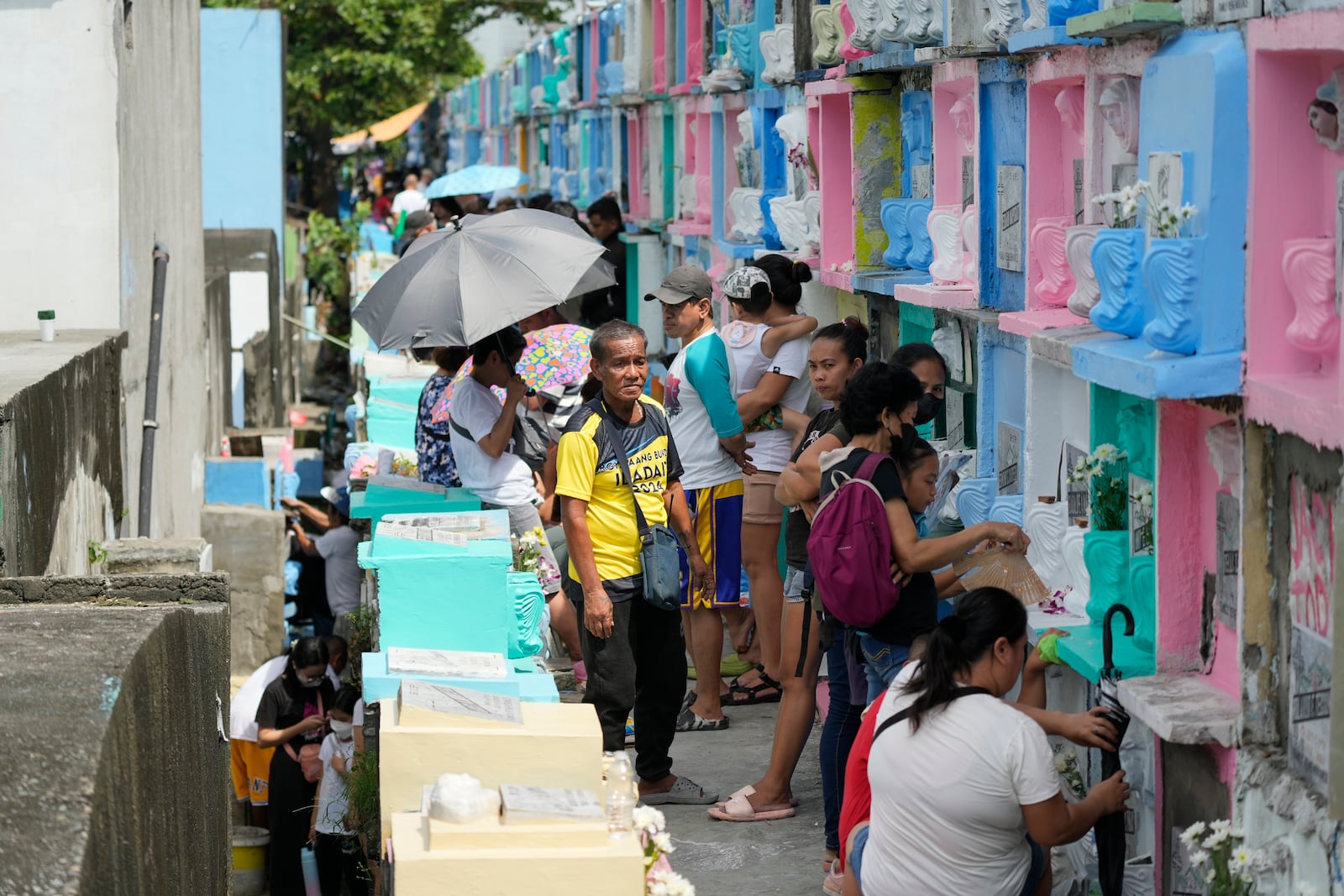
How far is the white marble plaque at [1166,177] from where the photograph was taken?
441cm

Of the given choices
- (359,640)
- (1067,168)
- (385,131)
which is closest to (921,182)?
(1067,168)

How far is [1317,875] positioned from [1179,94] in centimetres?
200

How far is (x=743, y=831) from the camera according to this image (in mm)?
6719

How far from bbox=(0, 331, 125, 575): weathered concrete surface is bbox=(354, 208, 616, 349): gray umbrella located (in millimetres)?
1404

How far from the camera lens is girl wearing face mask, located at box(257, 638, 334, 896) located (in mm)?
9008

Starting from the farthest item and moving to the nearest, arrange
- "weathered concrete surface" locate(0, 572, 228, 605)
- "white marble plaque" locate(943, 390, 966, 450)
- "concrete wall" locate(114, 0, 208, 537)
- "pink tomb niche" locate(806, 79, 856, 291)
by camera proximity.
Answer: "concrete wall" locate(114, 0, 208, 537), "pink tomb niche" locate(806, 79, 856, 291), "white marble plaque" locate(943, 390, 966, 450), "weathered concrete surface" locate(0, 572, 228, 605)

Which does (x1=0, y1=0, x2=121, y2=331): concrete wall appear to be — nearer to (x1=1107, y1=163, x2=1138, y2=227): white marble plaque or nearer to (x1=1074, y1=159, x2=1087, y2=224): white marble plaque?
(x1=1074, y1=159, x2=1087, y2=224): white marble plaque

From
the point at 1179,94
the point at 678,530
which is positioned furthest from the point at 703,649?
the point at 1179,94

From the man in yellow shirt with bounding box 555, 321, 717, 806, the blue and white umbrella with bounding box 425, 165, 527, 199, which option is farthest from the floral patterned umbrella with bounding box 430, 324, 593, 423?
the blue and white umbrella with bounding box 425, 165, 527, 199

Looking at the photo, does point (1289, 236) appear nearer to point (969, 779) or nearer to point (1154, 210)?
point (1154, 210)

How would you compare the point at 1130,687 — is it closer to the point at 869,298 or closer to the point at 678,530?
the point at 678,530

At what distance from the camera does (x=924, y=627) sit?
18.9 feet

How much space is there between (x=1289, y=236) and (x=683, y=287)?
13.2 feet

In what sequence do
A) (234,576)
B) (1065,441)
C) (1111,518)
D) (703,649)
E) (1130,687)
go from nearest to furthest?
(1130,687)
(1111,518)
(1065,441)
(703,649)
(234,576)
